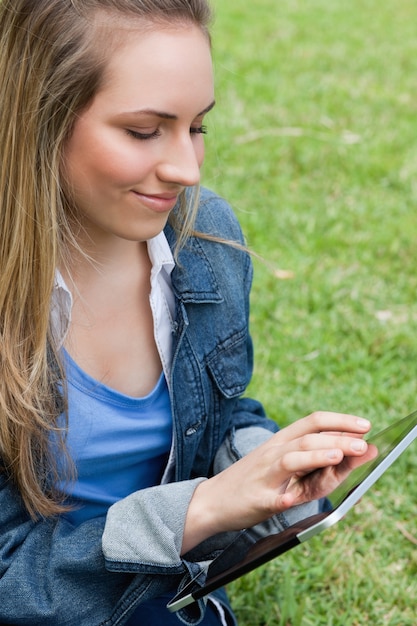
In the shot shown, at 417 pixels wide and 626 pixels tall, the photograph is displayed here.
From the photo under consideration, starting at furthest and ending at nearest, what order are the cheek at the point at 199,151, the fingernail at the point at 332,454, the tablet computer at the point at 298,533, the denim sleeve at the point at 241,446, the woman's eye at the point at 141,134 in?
the denim sleeve at the point at 241,446
the cheek at the point at 199,151
the woman's eye at the point at 141,134
the fingernail at the point at 332,454
the tablet computer at the point at 298,533

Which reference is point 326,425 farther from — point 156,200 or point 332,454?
point 156,200

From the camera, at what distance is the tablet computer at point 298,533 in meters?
1.17

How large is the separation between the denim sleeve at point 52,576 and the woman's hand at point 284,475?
0.50 feet

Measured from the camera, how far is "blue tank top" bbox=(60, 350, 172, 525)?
5.22 ft

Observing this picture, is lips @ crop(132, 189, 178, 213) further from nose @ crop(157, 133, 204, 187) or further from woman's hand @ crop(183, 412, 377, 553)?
woman's hand @ crop(183, 412, 377, 553)

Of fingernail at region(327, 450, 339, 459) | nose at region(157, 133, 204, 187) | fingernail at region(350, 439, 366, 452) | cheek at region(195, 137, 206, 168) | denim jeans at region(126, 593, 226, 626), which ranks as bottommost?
denim jeans at region(126, 593, 226, 626)

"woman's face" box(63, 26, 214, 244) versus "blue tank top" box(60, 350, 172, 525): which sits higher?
"woman's face" box(63, 26, 214, 244)

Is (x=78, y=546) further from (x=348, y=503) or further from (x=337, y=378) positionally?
(x=337, y=378)

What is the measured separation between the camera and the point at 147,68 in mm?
1386

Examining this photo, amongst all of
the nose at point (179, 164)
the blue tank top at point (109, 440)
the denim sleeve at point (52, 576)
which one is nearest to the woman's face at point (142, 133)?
the nose at point (179, 164)

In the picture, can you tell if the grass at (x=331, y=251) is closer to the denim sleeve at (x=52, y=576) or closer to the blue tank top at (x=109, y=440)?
the blue tank top at (x=109, y=440)

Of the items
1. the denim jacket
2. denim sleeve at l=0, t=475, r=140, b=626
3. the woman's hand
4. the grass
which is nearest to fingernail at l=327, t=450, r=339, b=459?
the woman's hand

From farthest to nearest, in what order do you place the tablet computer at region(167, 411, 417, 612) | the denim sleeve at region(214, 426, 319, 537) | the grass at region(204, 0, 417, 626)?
1. the grass at region(204, 0, 417, 626)
2. the denim sleeve at region(214, 426, 319, 537)
3. the tablet computer at region(167, 411, 417, 612)

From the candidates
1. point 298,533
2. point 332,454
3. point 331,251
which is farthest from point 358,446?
point 331,251
